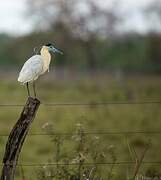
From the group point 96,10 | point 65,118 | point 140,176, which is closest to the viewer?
point 140,176

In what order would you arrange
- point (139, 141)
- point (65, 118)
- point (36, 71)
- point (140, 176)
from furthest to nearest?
point (65, 118) < point (139, 141) < point (140, 176) < point (36, 71)

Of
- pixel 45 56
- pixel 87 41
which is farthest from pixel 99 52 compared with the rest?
pixel 45 56

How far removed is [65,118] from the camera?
67.7ft

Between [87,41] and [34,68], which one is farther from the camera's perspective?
[87,41]

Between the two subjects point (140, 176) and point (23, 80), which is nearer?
point (23, 80)

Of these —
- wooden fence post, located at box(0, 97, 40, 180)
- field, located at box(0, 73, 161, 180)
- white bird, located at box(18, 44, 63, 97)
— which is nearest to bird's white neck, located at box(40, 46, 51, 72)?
white bird, located at box(18, 44, 63, 97)

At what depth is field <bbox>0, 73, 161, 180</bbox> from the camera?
10348 mm

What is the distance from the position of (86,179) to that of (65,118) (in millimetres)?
13477

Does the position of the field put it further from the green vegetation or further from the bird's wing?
the green vegetation

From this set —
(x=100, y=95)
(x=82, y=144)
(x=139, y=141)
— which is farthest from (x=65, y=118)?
(x=82, y=144)

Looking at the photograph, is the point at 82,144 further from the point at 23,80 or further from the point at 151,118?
the point at 151,118

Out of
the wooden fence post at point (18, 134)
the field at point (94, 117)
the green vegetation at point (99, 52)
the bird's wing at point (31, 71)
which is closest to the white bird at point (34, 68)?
the bird's wing at point (31, 71)

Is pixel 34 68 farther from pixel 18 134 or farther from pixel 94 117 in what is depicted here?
pixel 94 117

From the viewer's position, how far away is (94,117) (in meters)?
21.1
